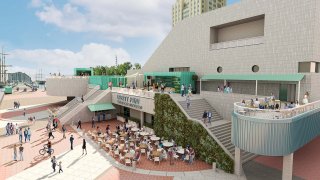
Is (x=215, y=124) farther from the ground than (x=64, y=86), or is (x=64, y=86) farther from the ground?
(x=64, y=86)

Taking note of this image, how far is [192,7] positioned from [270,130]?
118 metres

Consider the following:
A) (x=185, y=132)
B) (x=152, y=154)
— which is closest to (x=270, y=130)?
(x=185, y=132)

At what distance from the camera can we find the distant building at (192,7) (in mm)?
116562

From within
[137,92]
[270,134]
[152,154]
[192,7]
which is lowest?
[152,154]

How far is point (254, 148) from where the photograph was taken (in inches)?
575

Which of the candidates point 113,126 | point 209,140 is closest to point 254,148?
point 209,140

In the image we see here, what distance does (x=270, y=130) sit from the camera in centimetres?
1405

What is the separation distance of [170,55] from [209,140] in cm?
2105

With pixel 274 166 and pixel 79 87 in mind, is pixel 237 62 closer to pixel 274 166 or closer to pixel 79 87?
pixel 274 166

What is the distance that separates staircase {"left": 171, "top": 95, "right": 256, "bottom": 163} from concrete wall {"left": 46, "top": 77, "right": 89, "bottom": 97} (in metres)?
29.2

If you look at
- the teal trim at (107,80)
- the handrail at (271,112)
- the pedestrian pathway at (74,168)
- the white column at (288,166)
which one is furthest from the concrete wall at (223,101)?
the teal trim at (107,80)

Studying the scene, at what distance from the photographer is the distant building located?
117 metres

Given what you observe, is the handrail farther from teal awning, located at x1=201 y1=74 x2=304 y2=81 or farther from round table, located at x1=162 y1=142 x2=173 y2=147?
round table, located at x1=162 y1=142 x2=173 y2=147

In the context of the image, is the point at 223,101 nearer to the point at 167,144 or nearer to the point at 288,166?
the point at 167,144
